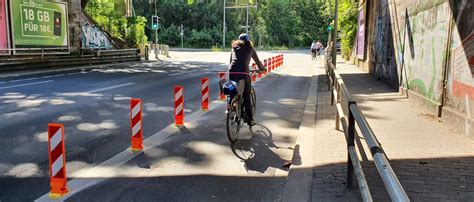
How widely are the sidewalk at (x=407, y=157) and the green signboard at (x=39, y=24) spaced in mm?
20083

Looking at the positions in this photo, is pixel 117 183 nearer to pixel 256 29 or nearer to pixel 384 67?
pixel 384 67

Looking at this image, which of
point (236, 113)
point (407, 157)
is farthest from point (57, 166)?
point (407, 157)

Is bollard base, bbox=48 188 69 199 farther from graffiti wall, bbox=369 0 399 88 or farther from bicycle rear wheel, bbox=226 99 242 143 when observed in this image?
graffiti wall, bbox=369 0 399 88

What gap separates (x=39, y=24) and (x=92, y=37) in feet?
20.1

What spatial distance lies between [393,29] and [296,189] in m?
11.7

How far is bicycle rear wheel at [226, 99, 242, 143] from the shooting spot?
7164mm

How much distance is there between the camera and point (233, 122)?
24.2ft

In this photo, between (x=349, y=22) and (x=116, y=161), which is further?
(x=349, y=22)

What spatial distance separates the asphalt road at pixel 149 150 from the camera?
507cm

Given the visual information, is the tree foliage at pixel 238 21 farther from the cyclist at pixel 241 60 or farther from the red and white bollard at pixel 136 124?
the red and white bollard at pixel 136 124

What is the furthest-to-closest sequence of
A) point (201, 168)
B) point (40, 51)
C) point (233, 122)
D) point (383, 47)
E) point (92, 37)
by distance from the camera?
point (92, 37)
point (40, 51)
point (383, 47)
point (233, 122)
point (201, 168)

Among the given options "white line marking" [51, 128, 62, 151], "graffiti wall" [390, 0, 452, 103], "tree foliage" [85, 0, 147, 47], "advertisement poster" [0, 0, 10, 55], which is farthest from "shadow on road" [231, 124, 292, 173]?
"tree foliage" [85, 0, 147, 47]

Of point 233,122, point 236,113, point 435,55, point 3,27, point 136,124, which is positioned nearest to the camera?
point 136,124

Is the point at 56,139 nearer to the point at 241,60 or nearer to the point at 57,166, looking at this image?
the point at 57,166
